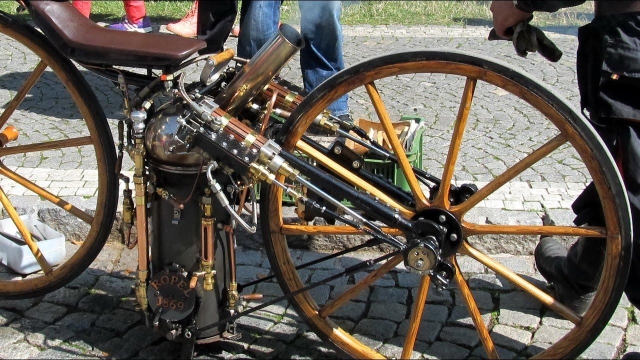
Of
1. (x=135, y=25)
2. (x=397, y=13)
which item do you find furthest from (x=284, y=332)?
(x=397, y=13)

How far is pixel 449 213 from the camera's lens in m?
2.43

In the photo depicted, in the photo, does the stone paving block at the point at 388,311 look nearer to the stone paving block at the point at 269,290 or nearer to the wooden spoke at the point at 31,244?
the stone paving block at the point at 269,290

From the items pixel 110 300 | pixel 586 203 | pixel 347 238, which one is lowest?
pixel 110 300

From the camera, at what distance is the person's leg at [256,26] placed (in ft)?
14.9

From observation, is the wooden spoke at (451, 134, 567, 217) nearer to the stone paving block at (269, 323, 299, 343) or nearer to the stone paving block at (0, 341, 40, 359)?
the stone paving block at (269, 323, 299, 343)

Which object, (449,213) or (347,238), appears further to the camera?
(347,238)

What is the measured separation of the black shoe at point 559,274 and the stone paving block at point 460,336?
1.17 feet

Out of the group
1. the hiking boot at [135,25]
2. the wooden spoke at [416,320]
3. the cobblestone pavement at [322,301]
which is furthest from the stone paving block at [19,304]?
the hiking boot at [135,25]

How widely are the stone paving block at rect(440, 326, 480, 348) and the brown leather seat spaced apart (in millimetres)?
1383

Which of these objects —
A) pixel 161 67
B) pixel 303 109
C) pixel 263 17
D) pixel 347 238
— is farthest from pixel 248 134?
pixel 263 17

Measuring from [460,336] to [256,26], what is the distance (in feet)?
7.72

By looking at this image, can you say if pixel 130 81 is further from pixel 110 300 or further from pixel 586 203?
pixel 586 203

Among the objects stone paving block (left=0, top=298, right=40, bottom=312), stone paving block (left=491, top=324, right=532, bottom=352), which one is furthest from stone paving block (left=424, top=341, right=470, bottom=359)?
stone paving block (left=0, top=298, right=40, bottom=312)

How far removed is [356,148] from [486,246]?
72 cm
